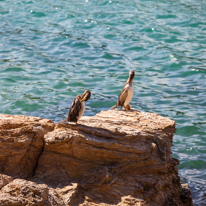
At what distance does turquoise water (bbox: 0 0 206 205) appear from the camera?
11.1m

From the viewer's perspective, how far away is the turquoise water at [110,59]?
11072 mm

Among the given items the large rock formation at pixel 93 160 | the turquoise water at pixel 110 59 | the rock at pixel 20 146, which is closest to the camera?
the large rock formation at pixel 93 160

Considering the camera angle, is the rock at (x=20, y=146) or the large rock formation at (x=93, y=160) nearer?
the large rock formation at (x=93, y=160)

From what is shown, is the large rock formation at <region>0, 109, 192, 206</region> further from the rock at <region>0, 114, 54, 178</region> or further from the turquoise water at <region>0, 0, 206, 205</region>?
the turquoise water at <region>0, 0, 206, 205</region>

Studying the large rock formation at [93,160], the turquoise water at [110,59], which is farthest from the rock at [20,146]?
the turquoise water at [110,59]

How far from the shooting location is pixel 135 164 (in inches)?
241

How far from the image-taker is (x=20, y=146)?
20.0 feet

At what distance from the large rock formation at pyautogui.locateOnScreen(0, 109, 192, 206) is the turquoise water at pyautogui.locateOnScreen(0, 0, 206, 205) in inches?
77.8

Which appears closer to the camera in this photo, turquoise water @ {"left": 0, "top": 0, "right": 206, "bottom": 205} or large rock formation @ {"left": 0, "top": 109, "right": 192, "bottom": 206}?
large rock formation @ {"left": 0, "top": 109, "right": 192, "bottom": 206}

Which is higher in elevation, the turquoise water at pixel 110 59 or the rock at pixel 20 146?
the rock at pixel 20 146

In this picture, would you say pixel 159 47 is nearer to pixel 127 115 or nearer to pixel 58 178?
pixel 127 115

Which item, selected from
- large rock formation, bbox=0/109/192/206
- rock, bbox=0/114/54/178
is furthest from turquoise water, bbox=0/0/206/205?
rock, bbox=0/114/54/178

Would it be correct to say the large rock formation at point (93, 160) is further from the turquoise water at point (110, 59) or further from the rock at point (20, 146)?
the turquoise water at point (110, 59)

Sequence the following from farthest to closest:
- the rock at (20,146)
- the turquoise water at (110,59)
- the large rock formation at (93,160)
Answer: the turquoise water at (110,59) < the rock at (20,146) < the large rock formation at (93,160)
